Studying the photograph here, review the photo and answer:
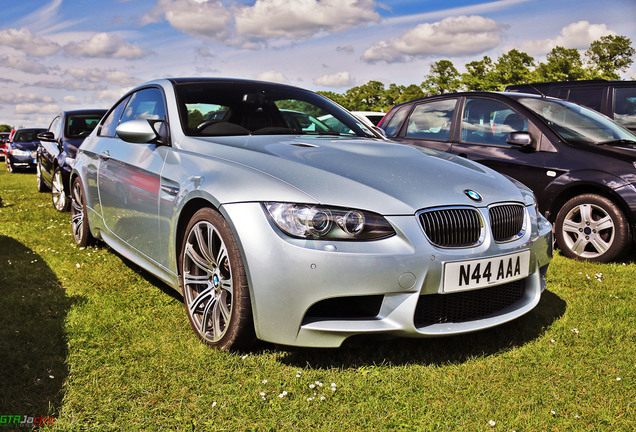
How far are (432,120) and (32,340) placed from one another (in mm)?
4710

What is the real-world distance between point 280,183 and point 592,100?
689 cm

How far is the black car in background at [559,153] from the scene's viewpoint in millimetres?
4930

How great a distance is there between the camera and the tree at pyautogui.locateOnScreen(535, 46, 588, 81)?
38156mm

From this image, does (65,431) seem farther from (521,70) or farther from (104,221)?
(521,70)

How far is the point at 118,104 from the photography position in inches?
197

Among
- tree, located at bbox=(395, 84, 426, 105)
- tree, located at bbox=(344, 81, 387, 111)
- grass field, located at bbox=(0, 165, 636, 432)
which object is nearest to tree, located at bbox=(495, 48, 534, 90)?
tree, located at bbox=(395, 84, 426, 105)

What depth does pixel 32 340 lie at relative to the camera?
3.09 meters

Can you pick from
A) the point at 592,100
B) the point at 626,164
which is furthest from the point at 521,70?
the point at 626,164

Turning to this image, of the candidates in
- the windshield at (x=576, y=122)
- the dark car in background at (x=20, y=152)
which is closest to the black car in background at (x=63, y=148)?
the windshield at (x=576, y=122)

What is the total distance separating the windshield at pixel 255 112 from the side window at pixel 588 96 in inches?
202

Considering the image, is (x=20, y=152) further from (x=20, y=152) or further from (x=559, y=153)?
(x=559, y=153)

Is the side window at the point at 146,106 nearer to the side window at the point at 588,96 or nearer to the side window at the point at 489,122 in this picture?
the side window at the point at 489,122

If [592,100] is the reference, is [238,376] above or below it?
below

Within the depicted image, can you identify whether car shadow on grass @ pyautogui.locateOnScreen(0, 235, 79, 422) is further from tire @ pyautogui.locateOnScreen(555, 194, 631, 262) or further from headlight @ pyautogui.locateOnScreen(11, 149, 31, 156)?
headlight @ pyautogui.locateOnScreen(11, 149, 31, 156)
